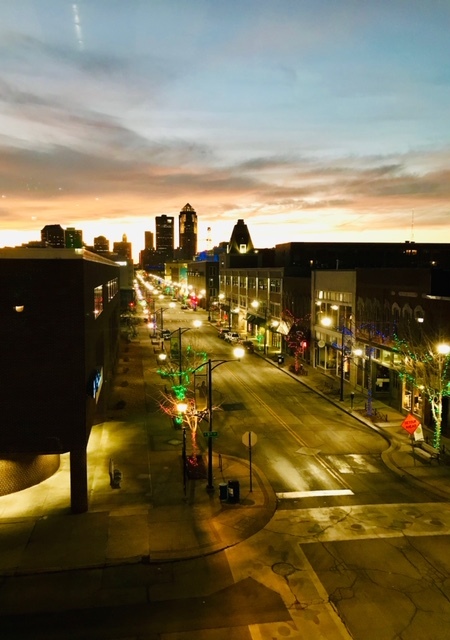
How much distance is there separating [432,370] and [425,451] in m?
4.58

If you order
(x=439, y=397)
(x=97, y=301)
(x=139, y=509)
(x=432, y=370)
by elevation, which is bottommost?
(x=139, y=509)

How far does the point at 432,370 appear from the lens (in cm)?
2805

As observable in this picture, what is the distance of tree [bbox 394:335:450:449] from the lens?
26.5 meters

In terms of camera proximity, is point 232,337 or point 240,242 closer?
point 232,337

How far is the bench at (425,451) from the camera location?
2608 centimetres

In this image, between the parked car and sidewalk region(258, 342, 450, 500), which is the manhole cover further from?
the parked car

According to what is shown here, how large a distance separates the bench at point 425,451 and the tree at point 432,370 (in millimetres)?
385

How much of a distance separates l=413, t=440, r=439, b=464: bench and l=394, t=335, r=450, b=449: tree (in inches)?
15.1

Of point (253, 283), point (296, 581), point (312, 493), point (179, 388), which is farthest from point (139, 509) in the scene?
point (253, 283)

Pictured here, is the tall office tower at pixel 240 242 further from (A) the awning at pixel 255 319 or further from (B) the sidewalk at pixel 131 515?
(B) the sidewalk at pixel 131 515

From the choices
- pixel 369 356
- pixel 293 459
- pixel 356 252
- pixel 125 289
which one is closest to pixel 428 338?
pixel 369 356

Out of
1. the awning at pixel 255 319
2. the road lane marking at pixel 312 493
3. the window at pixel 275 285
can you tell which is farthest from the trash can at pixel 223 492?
the awning at pixel 255 319

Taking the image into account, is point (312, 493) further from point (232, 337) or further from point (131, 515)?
point (232, 337)

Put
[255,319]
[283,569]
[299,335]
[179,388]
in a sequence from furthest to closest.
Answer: [255,319] < [299,335] < [179,388] < [283,569]
